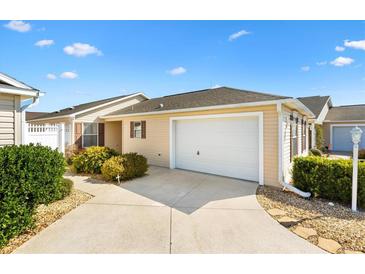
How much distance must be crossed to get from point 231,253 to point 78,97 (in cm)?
2471

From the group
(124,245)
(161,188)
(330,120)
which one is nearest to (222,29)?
(161,188)

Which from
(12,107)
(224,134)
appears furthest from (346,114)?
(12,107)

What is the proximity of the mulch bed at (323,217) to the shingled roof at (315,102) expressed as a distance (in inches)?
572

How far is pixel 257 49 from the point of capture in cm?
841

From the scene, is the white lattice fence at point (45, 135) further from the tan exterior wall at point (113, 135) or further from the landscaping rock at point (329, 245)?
the landscaping rock at point (329, 245)

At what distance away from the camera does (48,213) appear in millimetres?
4184

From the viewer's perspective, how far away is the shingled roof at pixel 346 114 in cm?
1662

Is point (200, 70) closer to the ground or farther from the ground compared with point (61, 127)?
farther from the ground

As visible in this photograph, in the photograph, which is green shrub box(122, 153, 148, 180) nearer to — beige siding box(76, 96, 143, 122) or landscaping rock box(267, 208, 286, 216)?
landscaping rock box(267, 208, 286, 216)

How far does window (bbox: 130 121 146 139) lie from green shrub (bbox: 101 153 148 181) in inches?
118

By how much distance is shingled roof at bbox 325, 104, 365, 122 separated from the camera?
16.6m

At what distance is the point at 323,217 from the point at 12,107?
8308 mm

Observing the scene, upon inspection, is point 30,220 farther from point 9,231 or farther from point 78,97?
point 78,97

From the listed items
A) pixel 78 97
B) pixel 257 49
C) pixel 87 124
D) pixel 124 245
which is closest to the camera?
pixel 124 245
